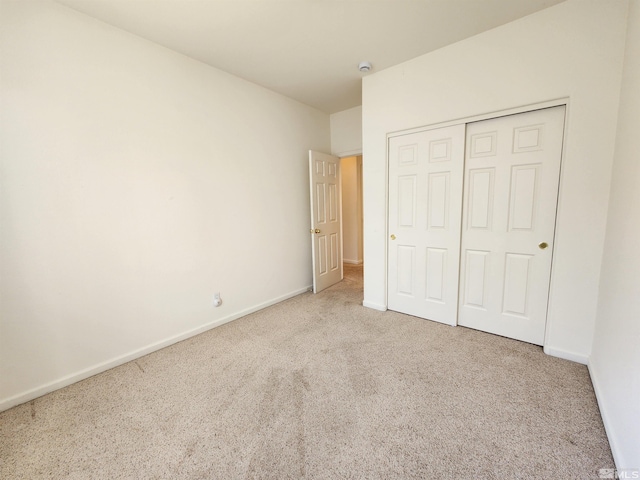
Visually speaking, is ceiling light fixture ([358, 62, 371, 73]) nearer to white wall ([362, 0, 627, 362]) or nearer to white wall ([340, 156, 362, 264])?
white wall ([362, 0, 627, 362])

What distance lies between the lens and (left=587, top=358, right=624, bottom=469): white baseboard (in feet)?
3.97

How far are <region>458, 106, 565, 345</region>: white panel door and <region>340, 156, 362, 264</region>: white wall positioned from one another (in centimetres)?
313

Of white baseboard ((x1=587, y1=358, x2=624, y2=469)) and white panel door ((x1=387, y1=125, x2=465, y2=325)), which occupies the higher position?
white panel door ((x1=387, y1=125, x2=465, y2=325))

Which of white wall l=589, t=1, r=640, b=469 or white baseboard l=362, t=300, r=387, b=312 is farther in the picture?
white baseboard l=362, t=300, r=387, b=312

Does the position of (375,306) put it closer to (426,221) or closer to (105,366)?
(426,221)

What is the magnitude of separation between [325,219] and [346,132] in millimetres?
1399

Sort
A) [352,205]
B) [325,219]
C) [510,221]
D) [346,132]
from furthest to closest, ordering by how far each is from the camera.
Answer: [352,205], [346,132], [325,219], [510,221]

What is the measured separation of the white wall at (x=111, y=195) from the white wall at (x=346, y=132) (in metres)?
1.29

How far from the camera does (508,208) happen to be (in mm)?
2250

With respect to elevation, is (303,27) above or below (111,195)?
above

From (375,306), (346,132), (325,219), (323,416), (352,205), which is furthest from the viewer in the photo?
(352,205)

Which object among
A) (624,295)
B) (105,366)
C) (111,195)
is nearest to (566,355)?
(624,295)

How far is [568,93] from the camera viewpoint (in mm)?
1883

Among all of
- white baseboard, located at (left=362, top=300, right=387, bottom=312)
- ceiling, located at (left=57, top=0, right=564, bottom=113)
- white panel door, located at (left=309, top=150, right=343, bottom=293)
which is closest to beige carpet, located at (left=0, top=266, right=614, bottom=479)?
white baseboard, located at (left=362, top=300, right=387, bottom=312)
